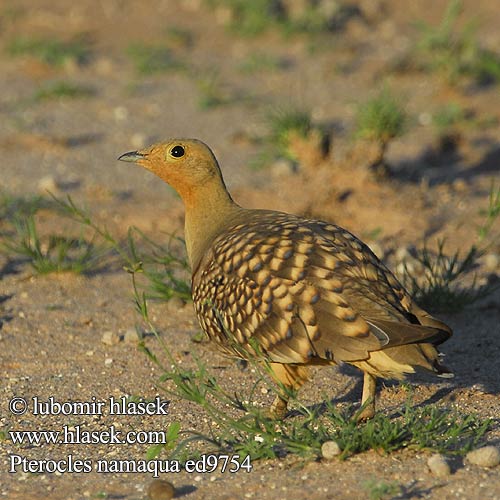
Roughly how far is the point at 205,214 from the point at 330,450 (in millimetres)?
1659

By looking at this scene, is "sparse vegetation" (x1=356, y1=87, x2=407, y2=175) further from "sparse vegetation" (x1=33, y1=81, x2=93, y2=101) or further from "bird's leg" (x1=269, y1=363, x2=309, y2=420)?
"sparse vegetation" (x1=33, y1=81, x2=93, y2=101)

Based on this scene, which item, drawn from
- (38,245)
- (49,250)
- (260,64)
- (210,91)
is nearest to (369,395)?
(38,245)

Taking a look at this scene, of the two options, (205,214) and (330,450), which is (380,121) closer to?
(205,214)

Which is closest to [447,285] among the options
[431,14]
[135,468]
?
[135,468]

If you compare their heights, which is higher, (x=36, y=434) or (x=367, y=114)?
(x=367, y=114)

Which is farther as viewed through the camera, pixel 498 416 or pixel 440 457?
pixel 498 416

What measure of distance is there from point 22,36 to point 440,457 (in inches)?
343

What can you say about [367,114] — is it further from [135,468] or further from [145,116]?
[135,468]

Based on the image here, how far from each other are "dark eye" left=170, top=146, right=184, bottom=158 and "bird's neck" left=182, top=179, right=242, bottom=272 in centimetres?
20

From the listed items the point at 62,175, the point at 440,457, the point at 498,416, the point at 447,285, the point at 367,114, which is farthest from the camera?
the point at 62,175

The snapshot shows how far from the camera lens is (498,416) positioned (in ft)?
15.1

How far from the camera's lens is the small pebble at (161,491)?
154 inches

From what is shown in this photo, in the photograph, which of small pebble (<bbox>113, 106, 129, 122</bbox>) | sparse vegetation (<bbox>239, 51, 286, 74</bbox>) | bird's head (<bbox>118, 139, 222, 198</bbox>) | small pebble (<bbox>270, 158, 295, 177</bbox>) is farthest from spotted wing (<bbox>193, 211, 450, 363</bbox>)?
sparse vegetation (<bbox>239, 51, 286, 74</bbox>)

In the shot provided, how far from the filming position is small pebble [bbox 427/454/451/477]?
398 centimetres
